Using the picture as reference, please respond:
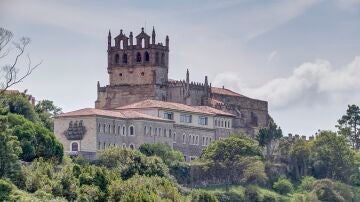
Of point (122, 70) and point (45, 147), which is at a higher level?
point (122, 70)

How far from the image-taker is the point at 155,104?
139250mm

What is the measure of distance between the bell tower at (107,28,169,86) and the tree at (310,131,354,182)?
53.4 ft

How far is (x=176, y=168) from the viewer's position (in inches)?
5133

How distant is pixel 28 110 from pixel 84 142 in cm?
651

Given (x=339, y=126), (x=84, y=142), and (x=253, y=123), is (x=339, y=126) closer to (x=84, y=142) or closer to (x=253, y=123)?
(x=253, y=123)

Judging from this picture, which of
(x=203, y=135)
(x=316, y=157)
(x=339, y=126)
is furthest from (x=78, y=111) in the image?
(x=339, y=126)

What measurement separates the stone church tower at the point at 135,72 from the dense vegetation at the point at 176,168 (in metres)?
6.25

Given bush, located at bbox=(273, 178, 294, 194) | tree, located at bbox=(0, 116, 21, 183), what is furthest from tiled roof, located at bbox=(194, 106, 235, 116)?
tree, located at bbox=(0, 116, 21, 183)

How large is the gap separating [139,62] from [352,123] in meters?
29.5

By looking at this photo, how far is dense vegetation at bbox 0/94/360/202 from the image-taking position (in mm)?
97000

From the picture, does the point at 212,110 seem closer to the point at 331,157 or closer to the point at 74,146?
the point at 331,157

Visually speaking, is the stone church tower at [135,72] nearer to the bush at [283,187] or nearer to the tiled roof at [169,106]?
the tiled roof at [169,106]

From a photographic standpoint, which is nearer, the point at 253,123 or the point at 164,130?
the point at 164,130

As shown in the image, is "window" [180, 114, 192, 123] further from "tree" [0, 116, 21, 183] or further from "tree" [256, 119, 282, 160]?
"tree" [0, 116, 21, 183]
